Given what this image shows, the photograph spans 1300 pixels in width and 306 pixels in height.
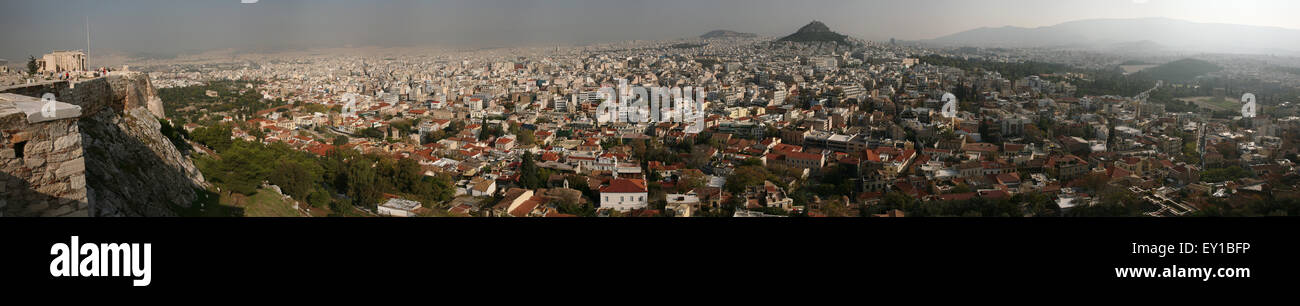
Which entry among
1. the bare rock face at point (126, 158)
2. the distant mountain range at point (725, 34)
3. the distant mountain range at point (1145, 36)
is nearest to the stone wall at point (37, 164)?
the bare rock face at point (126, 158)

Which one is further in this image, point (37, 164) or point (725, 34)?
point (725, 34)

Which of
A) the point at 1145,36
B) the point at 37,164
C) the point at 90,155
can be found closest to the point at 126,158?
the point at 90,155

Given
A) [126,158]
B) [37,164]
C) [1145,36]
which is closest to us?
[37,164]

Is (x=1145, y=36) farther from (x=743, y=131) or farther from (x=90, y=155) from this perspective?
(x=90, y=155)

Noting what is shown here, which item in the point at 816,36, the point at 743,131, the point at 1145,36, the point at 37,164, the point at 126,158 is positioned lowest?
the point at 743,131

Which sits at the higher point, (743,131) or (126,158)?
(126,158)

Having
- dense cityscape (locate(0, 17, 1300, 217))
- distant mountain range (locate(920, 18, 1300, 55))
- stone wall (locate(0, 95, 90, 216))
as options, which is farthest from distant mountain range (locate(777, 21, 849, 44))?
stone wall (locate(0, 95, 90, 216))
